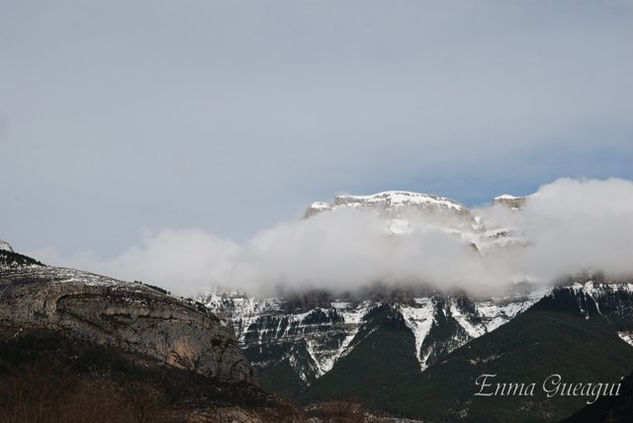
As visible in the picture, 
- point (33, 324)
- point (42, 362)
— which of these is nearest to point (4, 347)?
point (42, 362)

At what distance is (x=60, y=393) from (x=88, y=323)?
7220 cm

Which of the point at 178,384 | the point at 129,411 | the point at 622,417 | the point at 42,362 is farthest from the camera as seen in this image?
the point at 622,417

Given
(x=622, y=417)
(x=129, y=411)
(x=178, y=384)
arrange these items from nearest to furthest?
(x=129, y=411)
(x=178, y=384)
(x=622, y=417)

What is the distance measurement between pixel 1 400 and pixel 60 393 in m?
13.4

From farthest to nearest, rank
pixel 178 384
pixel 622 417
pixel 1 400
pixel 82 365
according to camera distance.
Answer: pixel 622 417 → pixel 178 384 → pixel 82 365 → pixel 1 400

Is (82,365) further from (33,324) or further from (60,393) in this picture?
(60,393)

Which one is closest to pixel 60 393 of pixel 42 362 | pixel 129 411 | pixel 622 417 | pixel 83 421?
pixel 129 411

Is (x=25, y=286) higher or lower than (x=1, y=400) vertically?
higher

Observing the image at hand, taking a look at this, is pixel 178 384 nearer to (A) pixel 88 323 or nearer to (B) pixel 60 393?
(A) pixel 88 323

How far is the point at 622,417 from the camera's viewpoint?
196 meters

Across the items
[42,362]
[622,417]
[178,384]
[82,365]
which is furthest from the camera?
[622,417]

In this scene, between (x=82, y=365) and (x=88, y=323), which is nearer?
(x=82, y=365)

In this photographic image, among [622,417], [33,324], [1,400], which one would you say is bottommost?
[622,417]

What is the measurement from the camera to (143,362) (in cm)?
19275
